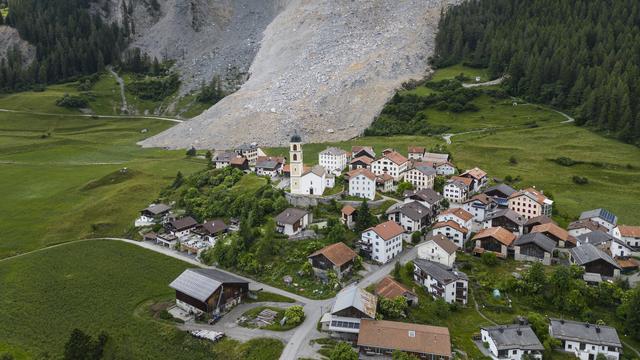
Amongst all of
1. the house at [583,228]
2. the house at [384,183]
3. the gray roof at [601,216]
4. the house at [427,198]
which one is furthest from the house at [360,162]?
the gray roof at [601,216]

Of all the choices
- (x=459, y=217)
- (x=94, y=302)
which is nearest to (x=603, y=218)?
(x=459, y=217)

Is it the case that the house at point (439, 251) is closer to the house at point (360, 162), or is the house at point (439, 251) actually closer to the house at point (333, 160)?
the house at point (360, 162)

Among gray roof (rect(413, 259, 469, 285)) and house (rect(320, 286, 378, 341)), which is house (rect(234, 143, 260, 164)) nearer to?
gray roof (rect(413, 259, 469, 285))

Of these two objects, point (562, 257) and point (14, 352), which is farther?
point (562, 257)

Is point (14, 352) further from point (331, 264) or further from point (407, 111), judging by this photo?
point (407, 111)

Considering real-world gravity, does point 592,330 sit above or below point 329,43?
below

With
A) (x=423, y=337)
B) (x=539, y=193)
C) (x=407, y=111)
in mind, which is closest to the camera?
(x=423, y=337)

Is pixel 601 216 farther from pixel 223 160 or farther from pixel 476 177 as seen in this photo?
pixel 223 160

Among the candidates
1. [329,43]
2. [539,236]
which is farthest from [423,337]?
[329,43]
